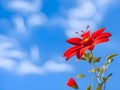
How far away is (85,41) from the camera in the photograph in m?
3.14

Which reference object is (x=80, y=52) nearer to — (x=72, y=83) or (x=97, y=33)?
(x=97, y=33)

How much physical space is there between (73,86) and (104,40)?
605 mm

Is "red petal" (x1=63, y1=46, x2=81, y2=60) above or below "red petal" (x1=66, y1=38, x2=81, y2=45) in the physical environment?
below

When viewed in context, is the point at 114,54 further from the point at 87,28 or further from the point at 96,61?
the point at 87,28

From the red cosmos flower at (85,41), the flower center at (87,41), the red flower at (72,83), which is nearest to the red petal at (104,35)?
the red cosmos flower at (85,41)

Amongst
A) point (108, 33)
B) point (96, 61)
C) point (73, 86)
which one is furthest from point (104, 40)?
point (73, 86)

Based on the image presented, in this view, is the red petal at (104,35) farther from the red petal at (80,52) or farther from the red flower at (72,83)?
the red flower at (72,83)

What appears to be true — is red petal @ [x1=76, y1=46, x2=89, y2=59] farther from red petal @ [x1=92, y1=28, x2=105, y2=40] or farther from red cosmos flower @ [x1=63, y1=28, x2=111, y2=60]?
red petal @ [x1=92, y1=28, x2=105, y2=40]

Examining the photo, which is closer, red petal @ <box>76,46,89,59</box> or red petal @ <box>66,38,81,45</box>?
red petal @ <box>76,46,89,59</box>

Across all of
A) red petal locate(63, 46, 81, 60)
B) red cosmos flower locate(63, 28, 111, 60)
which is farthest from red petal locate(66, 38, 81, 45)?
red petal locate(63, 46, 81, 60)

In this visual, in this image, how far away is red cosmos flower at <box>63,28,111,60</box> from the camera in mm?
2947

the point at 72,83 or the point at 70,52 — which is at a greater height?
the point at 70,52

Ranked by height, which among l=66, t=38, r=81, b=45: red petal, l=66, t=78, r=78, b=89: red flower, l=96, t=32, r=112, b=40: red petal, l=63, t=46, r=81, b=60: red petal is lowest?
l=66, t=78, r=78, b=89: red flower

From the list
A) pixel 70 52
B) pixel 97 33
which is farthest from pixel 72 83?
pixel 97 33
